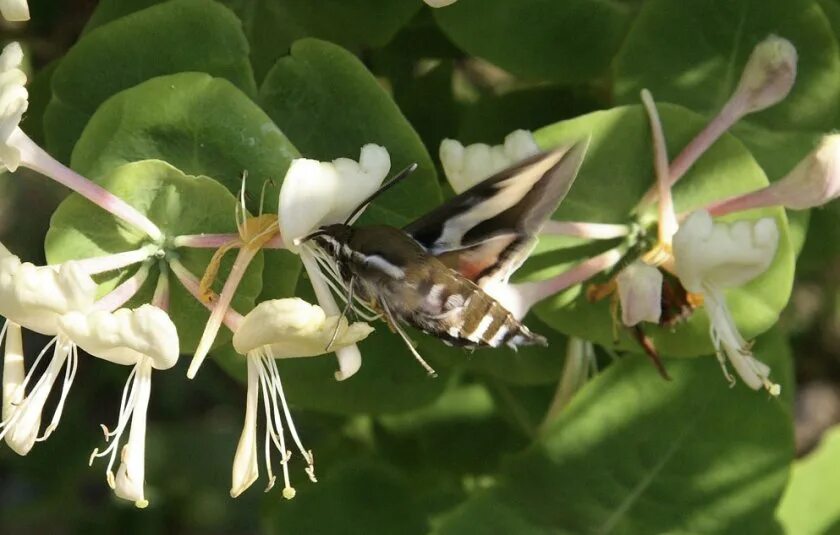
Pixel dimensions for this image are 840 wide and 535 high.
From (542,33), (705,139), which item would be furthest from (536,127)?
(705,139)

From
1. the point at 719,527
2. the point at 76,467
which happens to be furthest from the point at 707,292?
the point at 76,467

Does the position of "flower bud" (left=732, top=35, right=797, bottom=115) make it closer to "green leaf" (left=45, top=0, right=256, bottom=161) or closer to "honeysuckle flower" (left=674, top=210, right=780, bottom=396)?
"honeysuckle flower" (left=674, top=210, right=780, bottom=396)

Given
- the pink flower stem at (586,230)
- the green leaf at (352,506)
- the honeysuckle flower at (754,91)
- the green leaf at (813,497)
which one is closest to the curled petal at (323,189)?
the pink flower stem at (586,230)

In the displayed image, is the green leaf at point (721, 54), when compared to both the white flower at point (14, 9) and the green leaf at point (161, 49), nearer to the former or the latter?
the green leaf at point (161, 49)

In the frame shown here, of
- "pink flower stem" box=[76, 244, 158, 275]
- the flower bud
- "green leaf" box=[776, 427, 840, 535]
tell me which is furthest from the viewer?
"green leaf" box=[776, 427, 840, 535]

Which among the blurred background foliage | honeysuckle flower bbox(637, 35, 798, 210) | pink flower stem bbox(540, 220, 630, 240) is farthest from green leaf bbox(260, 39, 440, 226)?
honeysuckle flower bbox(637, 35, 798, 210)

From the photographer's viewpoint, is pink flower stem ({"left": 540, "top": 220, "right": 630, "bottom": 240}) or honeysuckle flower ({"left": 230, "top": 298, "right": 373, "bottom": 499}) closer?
honeysuckle flower ({"left": 230, "top": 298, "right": 373, "bottom": 499})

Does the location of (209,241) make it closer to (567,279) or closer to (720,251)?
(567,279)
